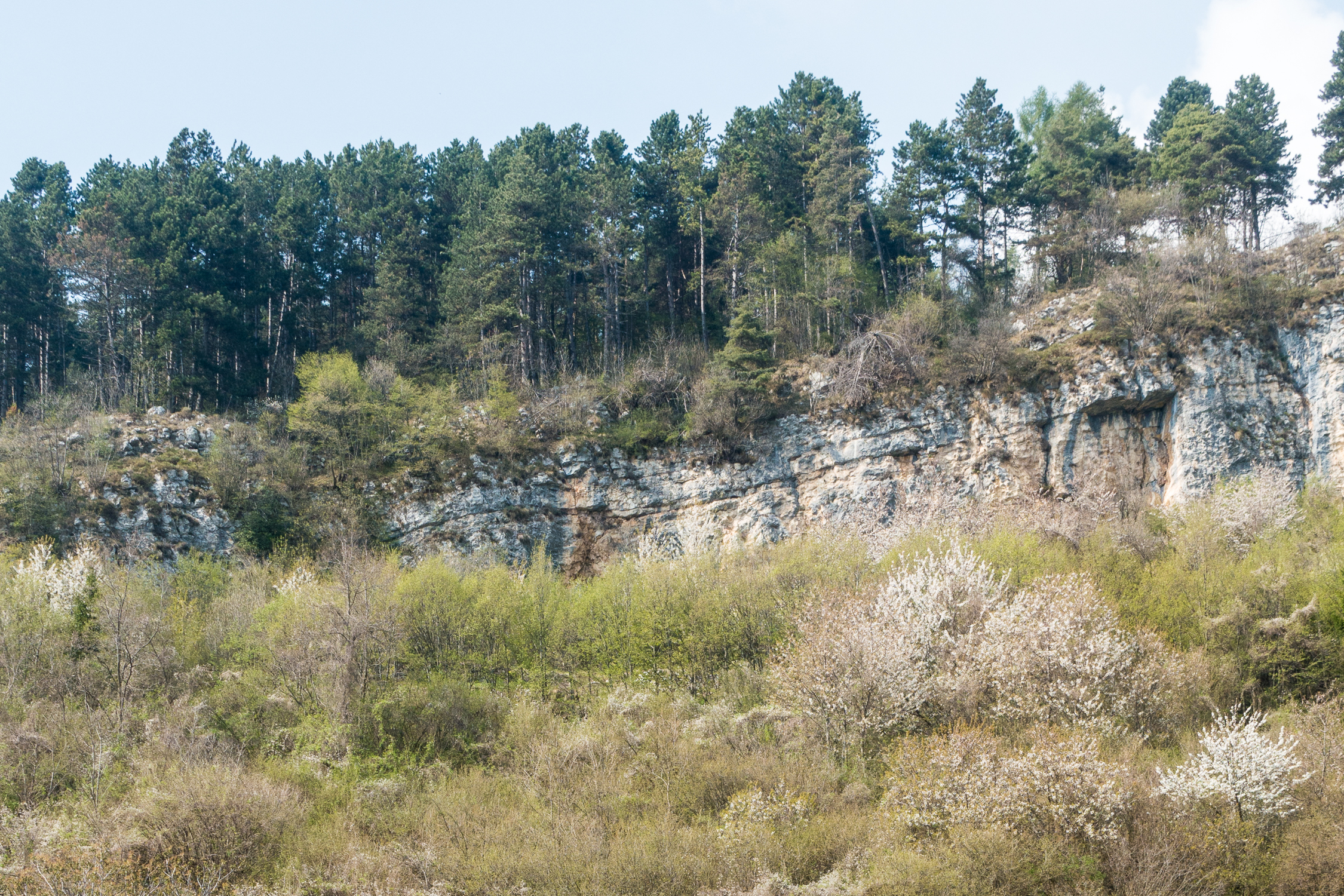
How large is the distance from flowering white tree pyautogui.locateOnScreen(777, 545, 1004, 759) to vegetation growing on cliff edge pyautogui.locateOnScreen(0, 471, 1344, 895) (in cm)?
8

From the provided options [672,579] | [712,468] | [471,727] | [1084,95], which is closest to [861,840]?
[471,727]

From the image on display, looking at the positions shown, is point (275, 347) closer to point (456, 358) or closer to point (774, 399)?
point (456, 358)

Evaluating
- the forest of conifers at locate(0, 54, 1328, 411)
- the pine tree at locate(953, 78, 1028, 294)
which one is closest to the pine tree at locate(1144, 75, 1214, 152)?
the forest of conifers at locate(0, 54, 1328, 411)

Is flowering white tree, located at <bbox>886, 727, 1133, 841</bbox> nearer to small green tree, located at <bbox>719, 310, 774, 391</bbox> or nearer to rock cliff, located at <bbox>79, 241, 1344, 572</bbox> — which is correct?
rock cliff, located at <bbox>79, 241, 1344, 572</bbox>

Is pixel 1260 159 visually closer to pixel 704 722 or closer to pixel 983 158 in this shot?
pixel 983 158

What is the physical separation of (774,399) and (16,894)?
30.8m

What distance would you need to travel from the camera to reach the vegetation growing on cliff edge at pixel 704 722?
13.8 m

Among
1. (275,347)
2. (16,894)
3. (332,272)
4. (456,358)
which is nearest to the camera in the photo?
(16,894)

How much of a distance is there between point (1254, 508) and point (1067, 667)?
56.8ft

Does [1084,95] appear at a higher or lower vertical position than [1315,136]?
higher

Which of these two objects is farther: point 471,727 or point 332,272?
point 332,272

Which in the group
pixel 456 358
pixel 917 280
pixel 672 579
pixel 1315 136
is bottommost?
pixel 672 579

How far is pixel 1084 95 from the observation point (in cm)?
4956

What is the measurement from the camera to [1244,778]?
14.0 metres
